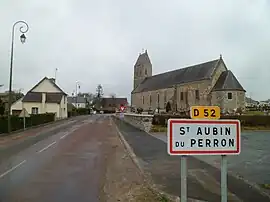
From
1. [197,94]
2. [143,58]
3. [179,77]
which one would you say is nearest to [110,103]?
[143,58]

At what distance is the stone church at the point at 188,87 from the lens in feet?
225

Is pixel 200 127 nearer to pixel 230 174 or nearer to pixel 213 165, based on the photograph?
pixel 230 174

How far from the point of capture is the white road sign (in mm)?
3955

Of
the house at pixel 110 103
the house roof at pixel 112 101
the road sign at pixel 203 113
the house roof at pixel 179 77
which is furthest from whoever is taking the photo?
the house roof at pixel 112 101

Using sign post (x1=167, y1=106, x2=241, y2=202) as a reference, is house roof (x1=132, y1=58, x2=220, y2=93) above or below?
above

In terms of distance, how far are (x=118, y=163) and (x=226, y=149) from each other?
32.5ft

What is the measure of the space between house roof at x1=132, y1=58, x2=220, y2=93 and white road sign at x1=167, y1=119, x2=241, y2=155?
7126 centimetres

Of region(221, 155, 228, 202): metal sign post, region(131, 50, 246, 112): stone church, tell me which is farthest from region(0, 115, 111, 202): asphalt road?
region(131, 50, 246, 112): stone church

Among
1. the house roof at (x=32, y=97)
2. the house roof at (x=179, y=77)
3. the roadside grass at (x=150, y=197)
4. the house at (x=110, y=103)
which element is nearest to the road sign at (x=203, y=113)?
the roadside grass at (x=150, y=197)

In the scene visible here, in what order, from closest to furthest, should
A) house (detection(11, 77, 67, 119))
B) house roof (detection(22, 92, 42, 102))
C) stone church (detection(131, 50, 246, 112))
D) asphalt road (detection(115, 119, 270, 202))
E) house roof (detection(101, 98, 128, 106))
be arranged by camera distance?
asphalt road (detection(115, 119, 270, 202)) < house (detection(11, 77, 67, 119)) < house roof (detection(22, 92, 42, 102)) < stone church (detection(131, 50, 246, 112)) < house roof (detection(101, 98, 128, 106))

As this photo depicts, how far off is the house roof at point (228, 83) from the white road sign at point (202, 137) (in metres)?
66.1

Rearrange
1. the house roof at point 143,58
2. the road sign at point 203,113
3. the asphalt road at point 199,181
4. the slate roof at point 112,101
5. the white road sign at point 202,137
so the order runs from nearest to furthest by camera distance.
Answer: the white road sign at point 202,137 → the road sign at point 203,113 → the asphalt road at point 199,181 → the house roof at point 143,58 → the slate roof at point 112,101

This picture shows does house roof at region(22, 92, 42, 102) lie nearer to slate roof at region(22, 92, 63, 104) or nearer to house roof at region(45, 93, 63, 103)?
slate roof at region(22, 92, 63, 104)

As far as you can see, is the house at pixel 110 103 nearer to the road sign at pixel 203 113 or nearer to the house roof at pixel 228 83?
the house roof at pixel 228 83
